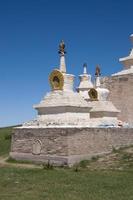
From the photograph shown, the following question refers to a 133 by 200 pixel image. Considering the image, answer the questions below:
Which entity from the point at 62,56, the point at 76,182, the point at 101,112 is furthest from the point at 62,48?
the point at 76,182

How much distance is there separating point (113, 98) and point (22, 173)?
1262 centimetres

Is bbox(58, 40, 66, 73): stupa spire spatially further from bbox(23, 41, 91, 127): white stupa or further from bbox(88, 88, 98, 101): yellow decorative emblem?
bbox(88, 88, 98, 101): yellow decorative emblem

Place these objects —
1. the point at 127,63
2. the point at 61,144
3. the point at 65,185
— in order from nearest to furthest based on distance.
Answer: the point at 65,185 → the point at 61,144 → the point at 127,63

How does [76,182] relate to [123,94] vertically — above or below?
below

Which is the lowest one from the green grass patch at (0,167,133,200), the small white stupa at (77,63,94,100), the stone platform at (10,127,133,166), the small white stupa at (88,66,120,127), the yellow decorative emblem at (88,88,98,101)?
the green grass patch at (0,167,133,200)

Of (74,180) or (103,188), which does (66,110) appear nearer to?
(74,180)

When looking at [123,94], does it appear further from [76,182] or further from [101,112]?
[76,182]

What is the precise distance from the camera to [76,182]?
10.7 meters

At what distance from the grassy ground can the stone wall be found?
8.12 meters

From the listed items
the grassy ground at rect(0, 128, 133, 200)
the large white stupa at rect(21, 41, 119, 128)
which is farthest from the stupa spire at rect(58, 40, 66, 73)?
the grassy ground at rect(0, 128, 133, 200)

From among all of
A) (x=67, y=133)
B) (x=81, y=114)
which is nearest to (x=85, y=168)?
(x=67, y=133)

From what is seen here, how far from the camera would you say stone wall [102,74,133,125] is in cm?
2278

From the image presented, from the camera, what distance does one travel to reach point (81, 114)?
17.5m

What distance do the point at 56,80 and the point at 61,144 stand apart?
3952mm
